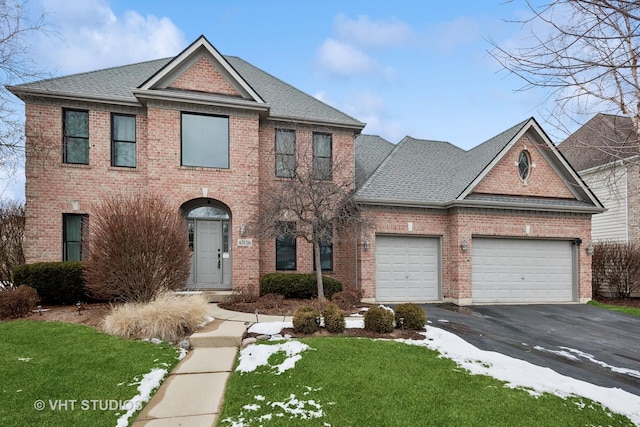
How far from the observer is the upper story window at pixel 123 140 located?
1236 cm

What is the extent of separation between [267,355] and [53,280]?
7.80m

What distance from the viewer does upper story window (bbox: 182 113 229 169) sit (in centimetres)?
1233

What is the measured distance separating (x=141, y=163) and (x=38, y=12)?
15.9ft

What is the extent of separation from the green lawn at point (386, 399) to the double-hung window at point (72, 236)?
9342 mm

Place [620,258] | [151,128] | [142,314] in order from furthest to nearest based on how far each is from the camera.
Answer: [620,258] < [151,128] < [142,314]

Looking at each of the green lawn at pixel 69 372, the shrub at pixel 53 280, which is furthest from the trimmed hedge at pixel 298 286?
the shrub at pixel 53 280

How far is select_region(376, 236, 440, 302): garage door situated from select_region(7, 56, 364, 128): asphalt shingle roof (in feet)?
16.1

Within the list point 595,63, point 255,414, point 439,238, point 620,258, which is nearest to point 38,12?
point 255,414

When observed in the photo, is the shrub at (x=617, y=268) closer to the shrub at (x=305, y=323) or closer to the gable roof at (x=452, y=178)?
the gable roof at (x=452, y=178)

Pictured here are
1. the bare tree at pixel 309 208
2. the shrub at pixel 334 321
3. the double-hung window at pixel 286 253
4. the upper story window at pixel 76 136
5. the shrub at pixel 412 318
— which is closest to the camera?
the shrub at pixel 334 321

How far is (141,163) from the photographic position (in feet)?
40.7

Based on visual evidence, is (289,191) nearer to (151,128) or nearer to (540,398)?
(151,128)

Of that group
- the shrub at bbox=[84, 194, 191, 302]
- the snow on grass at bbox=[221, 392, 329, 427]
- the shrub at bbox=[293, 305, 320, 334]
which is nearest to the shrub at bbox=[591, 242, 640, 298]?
the shrub at bbox=[293, 305, 320, 334]

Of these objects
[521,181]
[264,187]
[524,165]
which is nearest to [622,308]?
[521,181]
